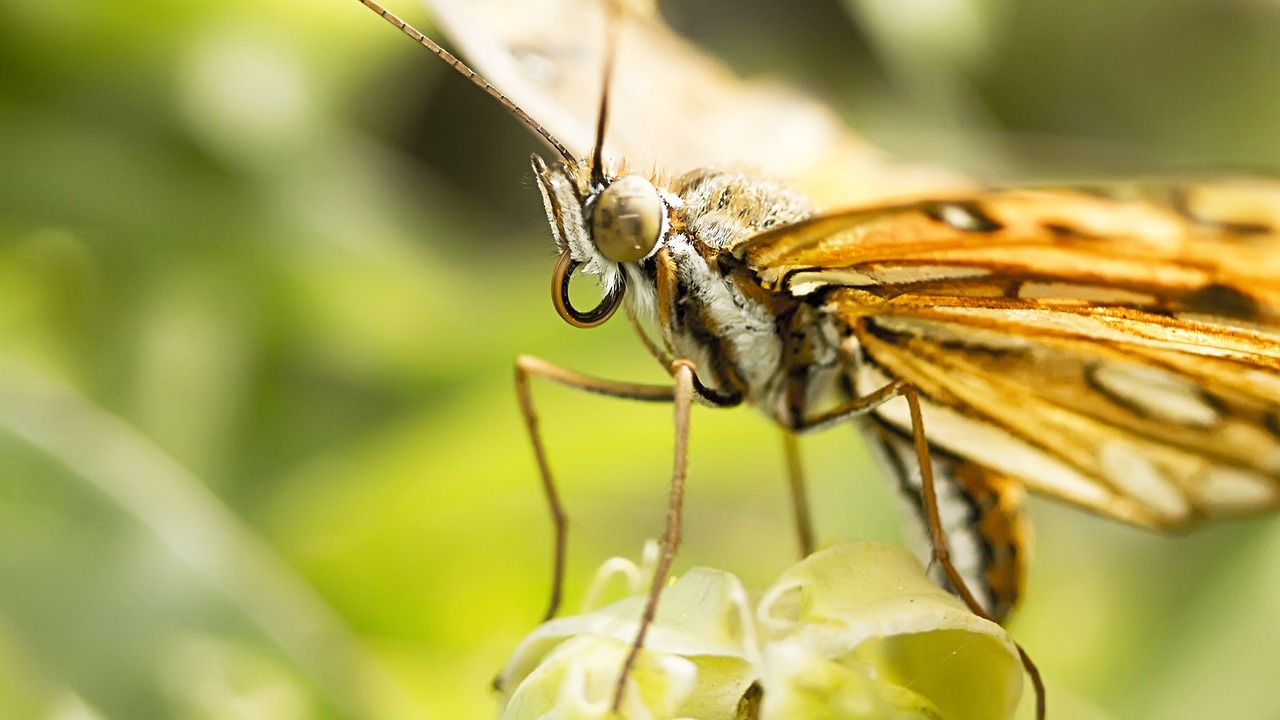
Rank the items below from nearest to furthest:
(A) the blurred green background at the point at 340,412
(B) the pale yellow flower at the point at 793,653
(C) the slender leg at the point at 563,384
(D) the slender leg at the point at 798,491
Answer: (B) the pale yellow flower at the point at 793,653, (C) the slender leg at the point at 563,384, (A) the blurred green background at the point at 340,412, (D) the slender leg at the point at 798,491

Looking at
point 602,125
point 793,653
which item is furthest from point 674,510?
point 602,125

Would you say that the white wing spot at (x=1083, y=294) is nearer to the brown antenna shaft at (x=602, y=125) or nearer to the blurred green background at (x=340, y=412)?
the brown antenna shaft at (x=602, y=125)

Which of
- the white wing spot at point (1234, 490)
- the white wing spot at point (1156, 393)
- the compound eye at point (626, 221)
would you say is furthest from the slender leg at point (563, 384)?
the white wing spot at point (1234, 490)

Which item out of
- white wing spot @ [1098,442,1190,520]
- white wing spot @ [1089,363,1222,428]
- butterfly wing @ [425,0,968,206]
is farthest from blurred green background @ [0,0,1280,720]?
white wing spot @ [1089,363,1222,428]

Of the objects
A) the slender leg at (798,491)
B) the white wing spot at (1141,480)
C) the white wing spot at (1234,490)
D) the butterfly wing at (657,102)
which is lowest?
the white wing spot at (1234,490)

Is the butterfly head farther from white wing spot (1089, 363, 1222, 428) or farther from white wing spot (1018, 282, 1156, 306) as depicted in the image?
white wing spot (1089, 363, 1222, 428)
